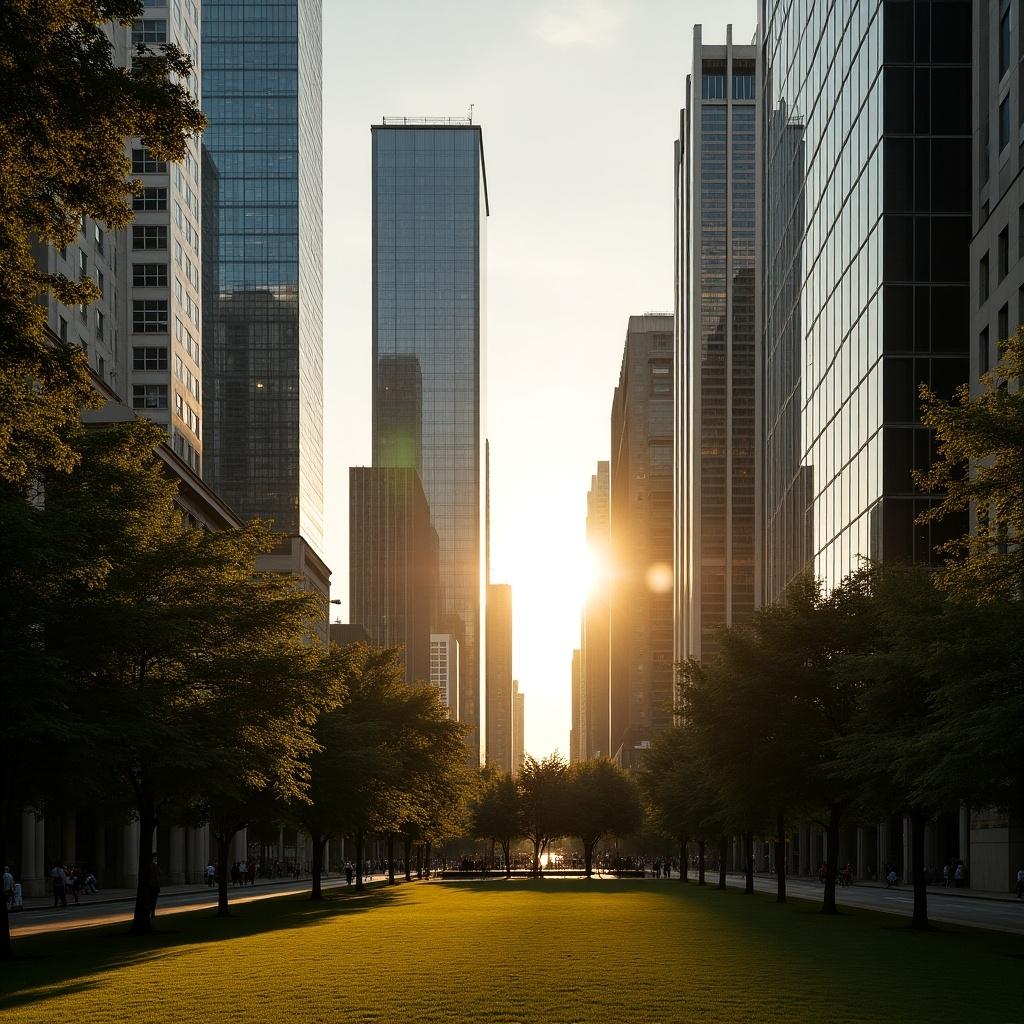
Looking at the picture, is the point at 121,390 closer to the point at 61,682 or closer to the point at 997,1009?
the point at 61,682

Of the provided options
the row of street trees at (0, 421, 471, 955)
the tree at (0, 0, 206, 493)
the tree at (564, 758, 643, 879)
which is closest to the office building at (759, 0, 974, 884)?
the tree at (564, 758, 643, 879)

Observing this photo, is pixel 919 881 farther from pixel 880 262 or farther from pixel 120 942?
pixel 880 262

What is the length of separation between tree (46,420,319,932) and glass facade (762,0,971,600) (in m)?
44.2

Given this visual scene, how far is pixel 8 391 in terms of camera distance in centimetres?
1792

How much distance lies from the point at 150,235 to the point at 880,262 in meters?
60.0

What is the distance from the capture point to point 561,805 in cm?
11581

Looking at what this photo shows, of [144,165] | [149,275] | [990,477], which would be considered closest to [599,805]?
[149,275]

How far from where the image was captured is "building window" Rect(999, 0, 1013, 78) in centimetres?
7112

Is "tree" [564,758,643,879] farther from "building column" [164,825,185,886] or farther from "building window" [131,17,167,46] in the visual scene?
"building window" [131,17,167,46]

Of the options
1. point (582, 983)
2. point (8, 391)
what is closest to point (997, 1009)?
point (582, 983)

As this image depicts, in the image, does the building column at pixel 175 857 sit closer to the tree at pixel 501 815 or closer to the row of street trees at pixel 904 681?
the tree at pixel 501 815

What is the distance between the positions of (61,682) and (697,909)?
27.0 metres

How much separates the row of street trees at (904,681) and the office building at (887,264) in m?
21.3

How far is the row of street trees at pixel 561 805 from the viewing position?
380 feet
